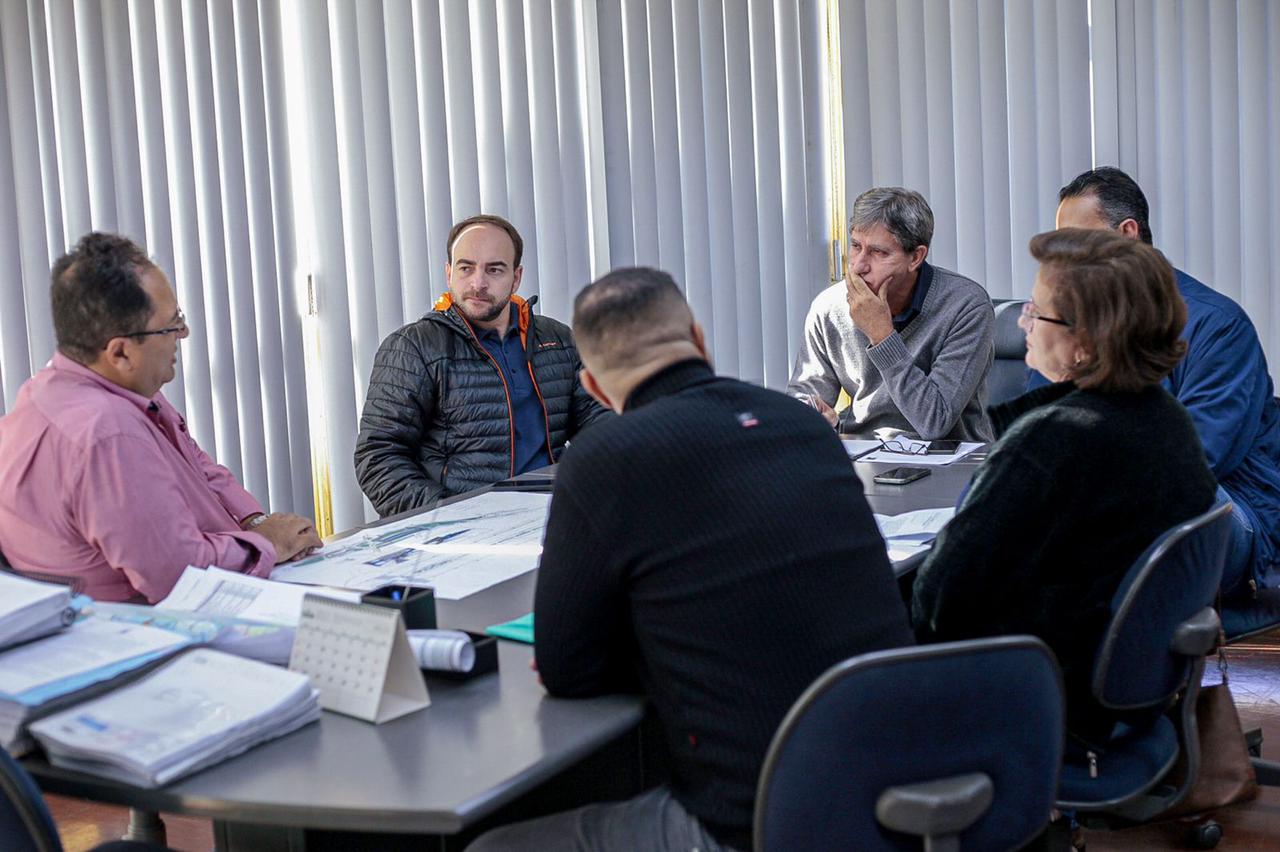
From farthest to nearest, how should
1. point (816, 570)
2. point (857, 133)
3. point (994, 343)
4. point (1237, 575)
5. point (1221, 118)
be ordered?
1. point (857, 133)
2. point (1221, 118)
3. point (994, 343)
4. point (1237, 575)
5. point (816, 570)

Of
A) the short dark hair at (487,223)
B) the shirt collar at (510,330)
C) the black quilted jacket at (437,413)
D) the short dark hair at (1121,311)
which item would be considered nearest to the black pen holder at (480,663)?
the short dark hair at (1121,311)

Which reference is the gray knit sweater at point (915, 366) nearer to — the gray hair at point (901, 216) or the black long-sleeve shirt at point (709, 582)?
the gray hair at point (901, 216)

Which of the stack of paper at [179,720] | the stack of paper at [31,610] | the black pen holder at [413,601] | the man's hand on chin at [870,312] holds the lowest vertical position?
the stack of paper at [179,720]

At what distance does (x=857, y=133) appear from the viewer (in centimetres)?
428

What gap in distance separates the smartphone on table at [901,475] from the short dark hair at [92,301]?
1.56 m

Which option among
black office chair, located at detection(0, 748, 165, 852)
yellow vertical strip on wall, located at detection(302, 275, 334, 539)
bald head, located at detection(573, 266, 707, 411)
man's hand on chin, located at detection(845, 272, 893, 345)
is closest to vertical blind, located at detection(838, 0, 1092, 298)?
man's hand on chin, located at detection(845, 272, 893, 345)

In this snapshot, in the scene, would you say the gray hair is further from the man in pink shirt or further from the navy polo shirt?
the man in pink shirt

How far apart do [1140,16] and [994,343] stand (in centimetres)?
130

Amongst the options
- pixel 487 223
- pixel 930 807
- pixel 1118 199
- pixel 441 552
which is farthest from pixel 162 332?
pixel 1118 199

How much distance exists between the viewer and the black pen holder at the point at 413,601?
1.69 m

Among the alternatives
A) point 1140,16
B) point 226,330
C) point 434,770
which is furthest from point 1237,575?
point 226,330

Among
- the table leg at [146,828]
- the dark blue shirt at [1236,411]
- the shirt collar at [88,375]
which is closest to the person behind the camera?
the shirt collar at [88,375]

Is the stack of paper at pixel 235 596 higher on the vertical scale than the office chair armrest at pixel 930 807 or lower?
higher

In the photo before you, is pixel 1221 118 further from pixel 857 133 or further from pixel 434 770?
pixel 434 770
